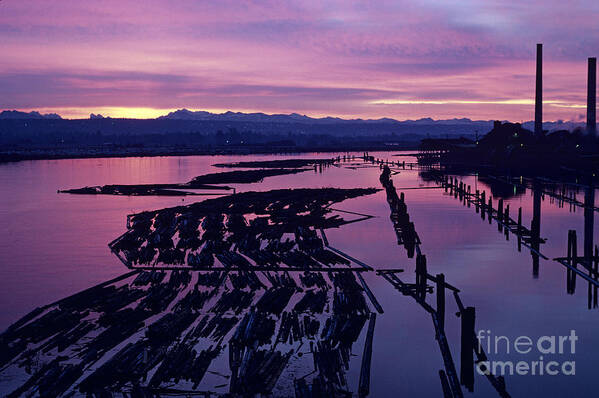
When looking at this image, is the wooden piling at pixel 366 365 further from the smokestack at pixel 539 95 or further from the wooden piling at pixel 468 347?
the smokestack at pixel 539 95

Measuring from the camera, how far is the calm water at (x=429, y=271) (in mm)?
16875

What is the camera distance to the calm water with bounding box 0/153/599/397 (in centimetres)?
1688

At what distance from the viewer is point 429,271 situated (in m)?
27.7

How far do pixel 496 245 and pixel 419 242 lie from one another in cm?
424

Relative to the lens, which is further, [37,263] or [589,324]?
[37,263]

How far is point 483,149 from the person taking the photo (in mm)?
105875

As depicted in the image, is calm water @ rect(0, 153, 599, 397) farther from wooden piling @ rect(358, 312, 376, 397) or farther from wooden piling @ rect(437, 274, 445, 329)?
wooden piling @ rect(437, 274, 445, 329)

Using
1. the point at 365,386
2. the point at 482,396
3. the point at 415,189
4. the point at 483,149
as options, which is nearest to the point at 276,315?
the point at 365,386

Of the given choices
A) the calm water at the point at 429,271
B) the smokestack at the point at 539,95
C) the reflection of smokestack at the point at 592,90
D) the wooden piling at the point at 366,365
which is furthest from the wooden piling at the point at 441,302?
the reflection of smokestack at the point at 592,90

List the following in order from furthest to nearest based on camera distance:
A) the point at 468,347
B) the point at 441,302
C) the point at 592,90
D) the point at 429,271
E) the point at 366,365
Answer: the point at 592,90
the point at 429,271
the point at 441,302
the point at 366,365
the point at 468,347

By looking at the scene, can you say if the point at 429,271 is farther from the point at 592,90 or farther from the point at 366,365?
the point at 592,90

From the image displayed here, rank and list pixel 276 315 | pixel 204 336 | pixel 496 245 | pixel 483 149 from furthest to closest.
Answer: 1. pixel 483 149
2. pixel 496 245
3. pixel 276 315
4. pixel 204 336

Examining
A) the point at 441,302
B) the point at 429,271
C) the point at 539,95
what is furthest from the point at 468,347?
the point at 539,95

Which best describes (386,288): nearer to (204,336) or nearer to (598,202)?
(204,336)
